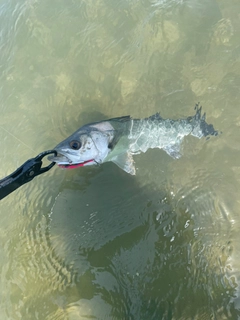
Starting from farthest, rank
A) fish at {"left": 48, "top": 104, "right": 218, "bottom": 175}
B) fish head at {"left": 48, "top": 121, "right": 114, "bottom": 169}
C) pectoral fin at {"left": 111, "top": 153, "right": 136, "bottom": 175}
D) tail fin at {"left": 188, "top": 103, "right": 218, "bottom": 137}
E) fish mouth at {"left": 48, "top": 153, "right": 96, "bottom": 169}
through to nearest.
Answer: tail fin at {"left": 188, "top": 103, "right": 218, "bottom": 137}, pectoral fin at {"left": 111, "top": 153, "right": 136, "bottom": 175}, fish at {"left": 48, "top": 104, "right": 218, "bottom": 175}, fish head at {"left": 48, "top": 121, "right": 114, "bottom": 169}, fish mouth at {"left": 48, "top": 153, "right": 96, "bottom": 169}

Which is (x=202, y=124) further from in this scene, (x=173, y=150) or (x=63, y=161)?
(x=63, y=161)

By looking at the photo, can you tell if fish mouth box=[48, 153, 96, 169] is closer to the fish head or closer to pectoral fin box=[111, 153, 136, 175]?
the fish head

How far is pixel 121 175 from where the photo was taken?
527 centimetres

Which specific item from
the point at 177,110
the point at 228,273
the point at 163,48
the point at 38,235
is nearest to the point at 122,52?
the point at 163,48

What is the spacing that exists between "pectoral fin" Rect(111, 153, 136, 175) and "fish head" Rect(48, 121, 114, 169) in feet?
1.34

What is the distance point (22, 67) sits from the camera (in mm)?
6508

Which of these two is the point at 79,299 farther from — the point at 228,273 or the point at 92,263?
the point at 228,273

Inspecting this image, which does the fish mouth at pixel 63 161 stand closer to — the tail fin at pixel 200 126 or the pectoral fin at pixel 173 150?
the pectoral fin at pixel 173 150

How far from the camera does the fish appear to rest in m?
4.08

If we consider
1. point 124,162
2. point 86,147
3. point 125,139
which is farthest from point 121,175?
point 86,147

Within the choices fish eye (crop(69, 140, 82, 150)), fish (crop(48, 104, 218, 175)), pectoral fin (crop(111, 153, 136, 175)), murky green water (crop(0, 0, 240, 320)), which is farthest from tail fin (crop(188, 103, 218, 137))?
fish eye (crop(69, 140, 82, 150))

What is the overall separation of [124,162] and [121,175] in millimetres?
476

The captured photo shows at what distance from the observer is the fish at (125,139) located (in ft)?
13.4

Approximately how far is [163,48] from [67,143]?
10.8 ft
